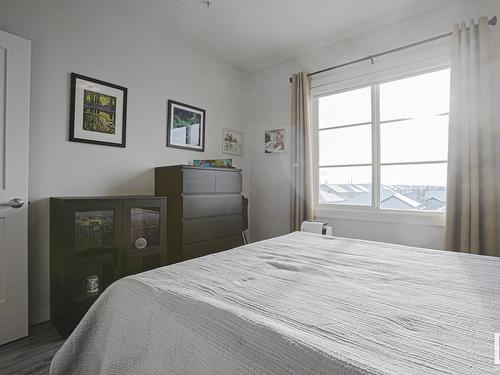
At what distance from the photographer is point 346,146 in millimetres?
3168

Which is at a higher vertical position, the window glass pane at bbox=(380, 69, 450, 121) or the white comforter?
the window glass pane at bbox=(380, 69, 450, 121)

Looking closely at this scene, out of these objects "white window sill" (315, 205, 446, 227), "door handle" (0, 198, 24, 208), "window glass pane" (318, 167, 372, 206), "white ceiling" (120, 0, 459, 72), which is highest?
"white ceiling" (120, 0, 459, 72)

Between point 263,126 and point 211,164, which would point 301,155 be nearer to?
Answer: point 263,126

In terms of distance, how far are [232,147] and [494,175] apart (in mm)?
2767

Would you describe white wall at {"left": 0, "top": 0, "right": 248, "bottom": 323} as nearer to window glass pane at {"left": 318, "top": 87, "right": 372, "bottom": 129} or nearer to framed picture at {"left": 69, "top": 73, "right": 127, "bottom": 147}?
framed picture at {"left": 69, "top": 73, "right": 127, "bottom": 147}

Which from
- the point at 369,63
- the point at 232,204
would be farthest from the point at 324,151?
the point at 232,204

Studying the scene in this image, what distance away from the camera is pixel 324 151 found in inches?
132

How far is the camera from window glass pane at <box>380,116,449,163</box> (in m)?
2.59

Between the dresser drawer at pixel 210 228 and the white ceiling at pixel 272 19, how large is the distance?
6.68 ft

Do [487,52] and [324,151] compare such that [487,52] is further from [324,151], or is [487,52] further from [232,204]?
[232,204]

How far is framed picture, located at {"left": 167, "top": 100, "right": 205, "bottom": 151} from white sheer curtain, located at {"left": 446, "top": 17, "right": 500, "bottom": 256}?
8.45 ft

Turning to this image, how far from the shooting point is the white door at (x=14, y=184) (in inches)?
70.4

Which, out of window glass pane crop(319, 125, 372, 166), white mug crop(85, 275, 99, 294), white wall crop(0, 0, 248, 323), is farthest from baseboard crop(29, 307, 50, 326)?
window glass pane crop(319, 125, 372, 166)

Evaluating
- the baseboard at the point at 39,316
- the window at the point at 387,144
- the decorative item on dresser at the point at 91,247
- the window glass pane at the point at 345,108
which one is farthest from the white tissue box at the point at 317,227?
the baseboard at the point at 39,316
